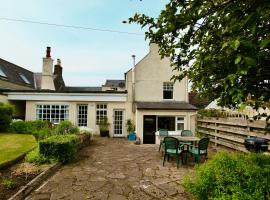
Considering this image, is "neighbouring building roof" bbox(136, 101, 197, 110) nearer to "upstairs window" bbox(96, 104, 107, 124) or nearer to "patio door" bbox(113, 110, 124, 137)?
"patio door" bbox(113, 110, 124, 137)

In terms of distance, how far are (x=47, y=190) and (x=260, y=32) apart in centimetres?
605

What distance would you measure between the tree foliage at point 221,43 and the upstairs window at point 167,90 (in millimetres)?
15228

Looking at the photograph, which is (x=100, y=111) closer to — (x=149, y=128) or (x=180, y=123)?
(x=149, y=128)

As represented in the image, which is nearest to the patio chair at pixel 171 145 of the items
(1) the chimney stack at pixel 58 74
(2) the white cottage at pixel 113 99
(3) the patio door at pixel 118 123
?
(2) the white cottage at pixel 113 99

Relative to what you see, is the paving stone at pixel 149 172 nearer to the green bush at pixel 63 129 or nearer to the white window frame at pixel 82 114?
the green bush at pixel 63 129

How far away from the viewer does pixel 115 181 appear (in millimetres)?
6691

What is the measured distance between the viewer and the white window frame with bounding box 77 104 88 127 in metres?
18.7

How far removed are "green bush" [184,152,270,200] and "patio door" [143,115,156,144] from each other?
12.2m

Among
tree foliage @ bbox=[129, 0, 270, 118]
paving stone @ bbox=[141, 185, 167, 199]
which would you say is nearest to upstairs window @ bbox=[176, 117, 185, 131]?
paving stone @ bbox=[141, 185, 167, 199]

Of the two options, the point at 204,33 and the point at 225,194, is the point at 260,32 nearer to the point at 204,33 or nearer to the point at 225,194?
the point at 204,33

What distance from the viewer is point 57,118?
61.4 ft

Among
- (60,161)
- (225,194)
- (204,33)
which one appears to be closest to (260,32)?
(204,33)

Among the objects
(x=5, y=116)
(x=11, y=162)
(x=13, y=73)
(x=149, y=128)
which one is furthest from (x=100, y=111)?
(x=13, y=73)

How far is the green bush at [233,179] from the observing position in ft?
11.3
